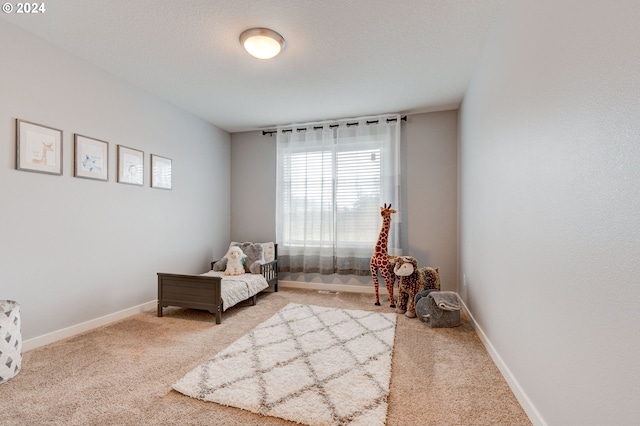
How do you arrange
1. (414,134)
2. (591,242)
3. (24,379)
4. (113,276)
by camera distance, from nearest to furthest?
(591,242), (24,379), (113,276), (414,134)

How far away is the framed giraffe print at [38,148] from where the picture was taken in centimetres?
230

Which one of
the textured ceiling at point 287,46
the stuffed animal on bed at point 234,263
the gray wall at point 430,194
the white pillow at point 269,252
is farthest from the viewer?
the white pillow at point 269,252

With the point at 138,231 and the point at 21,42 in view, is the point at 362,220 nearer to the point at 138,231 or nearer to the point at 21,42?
the point at 138,231

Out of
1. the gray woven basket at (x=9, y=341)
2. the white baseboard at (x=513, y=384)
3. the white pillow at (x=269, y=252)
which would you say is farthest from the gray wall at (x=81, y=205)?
the white baseboard at (x=513, y=384)

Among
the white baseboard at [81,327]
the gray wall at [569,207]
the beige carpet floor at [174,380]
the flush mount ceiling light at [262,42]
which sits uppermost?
the flush mount ceiling light at [262,42]

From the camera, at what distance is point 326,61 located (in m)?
2.76

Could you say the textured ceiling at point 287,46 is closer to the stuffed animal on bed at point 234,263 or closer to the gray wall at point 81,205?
the gray wall at point 81,205

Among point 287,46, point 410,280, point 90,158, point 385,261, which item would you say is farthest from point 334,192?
point 90,158

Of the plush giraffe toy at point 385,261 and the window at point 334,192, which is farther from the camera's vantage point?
the window at point 334,192

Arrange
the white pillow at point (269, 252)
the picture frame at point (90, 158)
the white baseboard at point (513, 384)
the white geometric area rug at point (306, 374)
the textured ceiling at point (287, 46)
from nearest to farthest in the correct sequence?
1. the white baseboard at point (513, 384)
2. the white geometric area rug at point (306, 374)
3. the textured ceiling at point (287, 46)
4. the picture frame at point (90, 158)
5. the white pillow at point (269, 252)

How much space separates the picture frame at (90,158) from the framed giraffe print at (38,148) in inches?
5.4

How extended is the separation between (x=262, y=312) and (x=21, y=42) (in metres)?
3.26

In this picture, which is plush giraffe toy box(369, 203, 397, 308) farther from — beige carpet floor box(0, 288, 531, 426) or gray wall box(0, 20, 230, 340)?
gray wall box(0, 20, 230, 340)

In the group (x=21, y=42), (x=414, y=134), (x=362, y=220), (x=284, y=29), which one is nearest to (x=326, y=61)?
(x=284, y=29)
